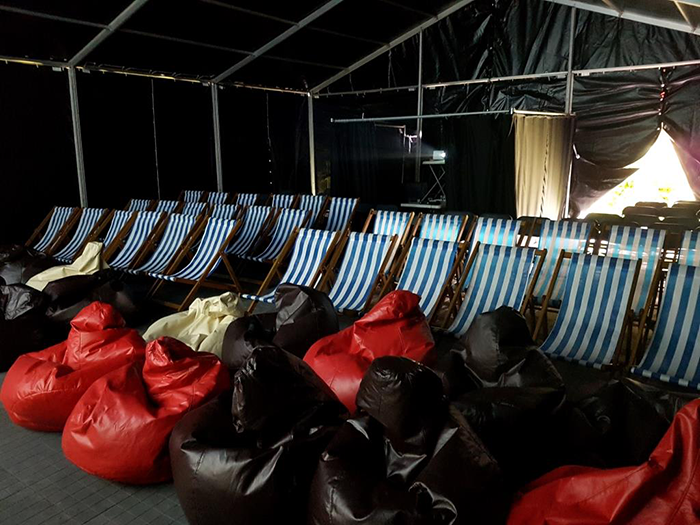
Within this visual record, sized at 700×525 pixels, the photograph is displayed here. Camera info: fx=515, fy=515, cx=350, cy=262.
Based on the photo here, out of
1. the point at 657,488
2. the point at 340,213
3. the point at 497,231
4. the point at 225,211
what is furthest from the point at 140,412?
the point at 340,213

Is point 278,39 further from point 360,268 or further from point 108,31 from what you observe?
point 360,268

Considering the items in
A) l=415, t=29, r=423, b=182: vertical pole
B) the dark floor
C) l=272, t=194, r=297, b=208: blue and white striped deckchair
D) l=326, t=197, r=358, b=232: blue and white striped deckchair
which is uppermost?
l=415, t=29, r=423, b=182: vertical pole

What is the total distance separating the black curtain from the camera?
6965mm

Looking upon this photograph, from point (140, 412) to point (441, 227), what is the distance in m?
3.70

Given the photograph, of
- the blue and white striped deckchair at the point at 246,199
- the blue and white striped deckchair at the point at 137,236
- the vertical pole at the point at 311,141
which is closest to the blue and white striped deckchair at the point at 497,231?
the blue and white striped deckchair at the point at 137,236

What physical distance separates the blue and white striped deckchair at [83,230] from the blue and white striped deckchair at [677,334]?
244 inches

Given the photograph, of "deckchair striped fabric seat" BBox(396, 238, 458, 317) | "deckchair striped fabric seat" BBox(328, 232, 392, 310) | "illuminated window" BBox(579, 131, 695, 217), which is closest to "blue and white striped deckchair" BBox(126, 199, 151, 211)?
"deckchair striped fabric seat" BBox(328, 232, 392, 310)

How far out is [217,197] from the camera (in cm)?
855

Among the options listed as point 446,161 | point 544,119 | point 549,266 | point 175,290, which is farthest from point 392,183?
point 549,266

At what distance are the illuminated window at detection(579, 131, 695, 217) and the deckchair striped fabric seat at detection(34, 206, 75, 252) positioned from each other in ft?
25.0

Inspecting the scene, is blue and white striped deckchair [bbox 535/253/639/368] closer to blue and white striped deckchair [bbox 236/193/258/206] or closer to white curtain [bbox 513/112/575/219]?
white curtain [bbox 513/112/575/219]

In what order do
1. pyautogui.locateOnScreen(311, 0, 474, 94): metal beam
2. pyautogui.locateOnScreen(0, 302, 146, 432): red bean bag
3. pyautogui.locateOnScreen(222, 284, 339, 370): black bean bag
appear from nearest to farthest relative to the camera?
pyautogui.locateOnScreen(0, 302, 146, 432): red bean bag
pyautogui.locateOnScreen(222, 284, 339, 370): black bean bag
pyautogui.locateOnScreen(311, 0, 474, 94): metal beam

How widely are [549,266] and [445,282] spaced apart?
975 millimetres

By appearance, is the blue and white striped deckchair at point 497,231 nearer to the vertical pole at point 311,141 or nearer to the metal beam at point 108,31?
the metal beam at point 108,31
